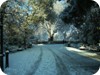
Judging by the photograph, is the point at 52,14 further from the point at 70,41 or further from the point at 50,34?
the point at 70,41

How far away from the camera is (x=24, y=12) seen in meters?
13.2

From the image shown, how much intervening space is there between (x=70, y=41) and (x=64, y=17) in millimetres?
9486

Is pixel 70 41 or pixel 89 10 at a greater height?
pixel 89 10

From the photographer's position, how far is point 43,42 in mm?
16953

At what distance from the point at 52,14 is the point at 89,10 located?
A: 2165mm

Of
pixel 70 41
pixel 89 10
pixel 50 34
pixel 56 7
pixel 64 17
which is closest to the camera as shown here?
pixel 89 10

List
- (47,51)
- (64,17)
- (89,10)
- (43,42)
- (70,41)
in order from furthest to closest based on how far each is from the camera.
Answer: (70,41)
(47,51)
(43,42)
(64,17)
(89,10)

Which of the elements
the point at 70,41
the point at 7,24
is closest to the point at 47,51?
the point at 70,41

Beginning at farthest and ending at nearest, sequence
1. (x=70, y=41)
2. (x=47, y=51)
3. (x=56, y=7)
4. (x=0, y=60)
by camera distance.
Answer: (x=70, y=41) < (x=47, y=51) < (x=56, y=7) < (x=0, y=60)

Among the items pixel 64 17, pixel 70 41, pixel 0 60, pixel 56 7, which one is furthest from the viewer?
pixel 70 41

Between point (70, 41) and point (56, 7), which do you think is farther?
point (70, 41)

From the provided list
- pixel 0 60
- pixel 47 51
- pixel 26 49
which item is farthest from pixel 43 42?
pixel 0 60

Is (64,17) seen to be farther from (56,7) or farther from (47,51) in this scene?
(47,51)

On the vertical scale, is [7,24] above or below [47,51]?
above
